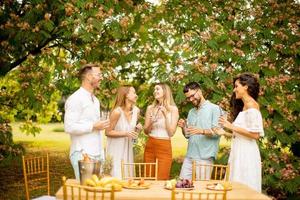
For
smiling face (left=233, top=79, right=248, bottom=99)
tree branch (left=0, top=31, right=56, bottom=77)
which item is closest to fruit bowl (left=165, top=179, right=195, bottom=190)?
smiling face (left=233, top=79, right=248, bottom=99)

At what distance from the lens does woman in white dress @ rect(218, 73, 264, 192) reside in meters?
5.57

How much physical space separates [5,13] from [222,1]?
13.3 feet

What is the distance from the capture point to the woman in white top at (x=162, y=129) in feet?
20.6

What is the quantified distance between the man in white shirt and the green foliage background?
252 cm

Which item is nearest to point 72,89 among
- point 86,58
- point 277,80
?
point 86,58

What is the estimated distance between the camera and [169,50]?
29.5 ft

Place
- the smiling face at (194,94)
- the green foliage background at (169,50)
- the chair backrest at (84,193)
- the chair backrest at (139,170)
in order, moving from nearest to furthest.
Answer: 1. the chair backrest at (84,193)
2. the chair backrest at (139,170)
3. the smiling face at (194,94)
4. the green foliage background at (169,50)

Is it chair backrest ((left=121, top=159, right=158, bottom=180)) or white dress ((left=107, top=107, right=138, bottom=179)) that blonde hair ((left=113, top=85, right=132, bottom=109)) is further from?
chair backrest ((left=121, top=159, right=158, bottom=180))

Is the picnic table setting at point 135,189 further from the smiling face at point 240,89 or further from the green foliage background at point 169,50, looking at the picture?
the green foliage background at point 169,50

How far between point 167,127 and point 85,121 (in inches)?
49.1

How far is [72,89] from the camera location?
8.83 m

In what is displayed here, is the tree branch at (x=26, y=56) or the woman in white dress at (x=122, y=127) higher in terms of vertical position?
the tree branch at (x=26, y=56)

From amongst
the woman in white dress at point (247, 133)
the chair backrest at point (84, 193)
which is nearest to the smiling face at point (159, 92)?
the woman in white dress at point (247, 133)

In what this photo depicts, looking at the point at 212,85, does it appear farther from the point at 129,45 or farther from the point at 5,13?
the point at 5,13
